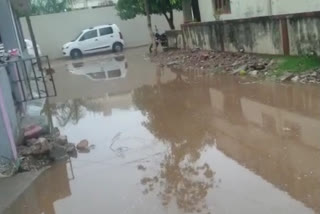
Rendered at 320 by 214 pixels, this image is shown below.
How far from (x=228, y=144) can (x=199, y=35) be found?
11.8m

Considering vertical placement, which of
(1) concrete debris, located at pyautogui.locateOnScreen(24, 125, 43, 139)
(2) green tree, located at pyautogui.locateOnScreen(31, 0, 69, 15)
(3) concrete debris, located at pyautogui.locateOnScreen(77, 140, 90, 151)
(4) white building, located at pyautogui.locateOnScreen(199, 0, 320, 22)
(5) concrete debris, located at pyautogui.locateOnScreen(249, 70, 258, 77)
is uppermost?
(2) green tree, located at pyautogui.locateOnScreen(31, 0, 69, 15)

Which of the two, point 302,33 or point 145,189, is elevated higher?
point 302,33

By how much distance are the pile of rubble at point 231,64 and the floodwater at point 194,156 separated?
1.90 ft

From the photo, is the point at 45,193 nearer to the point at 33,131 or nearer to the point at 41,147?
the point at 41,147

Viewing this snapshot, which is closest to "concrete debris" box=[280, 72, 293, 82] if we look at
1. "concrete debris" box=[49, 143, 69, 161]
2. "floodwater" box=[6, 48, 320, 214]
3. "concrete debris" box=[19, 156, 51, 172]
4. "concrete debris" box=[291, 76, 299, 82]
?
"concrete debris" box=[291, 76, 299, 82]

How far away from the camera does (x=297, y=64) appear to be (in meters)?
10.0

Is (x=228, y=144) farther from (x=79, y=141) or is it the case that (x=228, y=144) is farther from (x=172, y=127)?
(x=79, y=141)

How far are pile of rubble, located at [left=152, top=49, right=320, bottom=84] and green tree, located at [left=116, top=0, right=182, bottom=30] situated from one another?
4.85 m

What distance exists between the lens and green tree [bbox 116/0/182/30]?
71.3 feet

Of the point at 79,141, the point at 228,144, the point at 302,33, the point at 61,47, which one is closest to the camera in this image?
the point at 228,144

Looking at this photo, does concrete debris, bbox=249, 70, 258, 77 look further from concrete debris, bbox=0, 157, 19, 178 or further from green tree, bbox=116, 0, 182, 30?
green tree, bbox=116, 0, 182, 30

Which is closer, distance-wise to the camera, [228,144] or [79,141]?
[228,144]

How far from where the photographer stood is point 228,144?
6.10m

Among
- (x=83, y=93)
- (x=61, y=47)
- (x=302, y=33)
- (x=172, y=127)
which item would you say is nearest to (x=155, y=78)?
(x=83, y=93)
